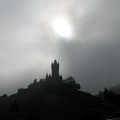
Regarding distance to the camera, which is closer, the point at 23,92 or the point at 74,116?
the point at 74,116

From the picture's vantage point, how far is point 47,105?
16775 cm

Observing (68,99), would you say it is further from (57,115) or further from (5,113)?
(5,113)

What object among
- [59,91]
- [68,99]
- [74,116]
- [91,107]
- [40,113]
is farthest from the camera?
[59,91]

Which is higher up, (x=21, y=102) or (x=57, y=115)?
(x=21, y=102)

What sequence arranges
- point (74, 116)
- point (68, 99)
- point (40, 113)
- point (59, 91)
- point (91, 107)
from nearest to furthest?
1. point (74, 116)
2. point (40, 113)
3. point (91, 107)
4. point (68, 99)
5. point (59, 91)

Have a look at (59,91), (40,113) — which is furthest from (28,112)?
(59,91)

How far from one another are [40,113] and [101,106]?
43.0m

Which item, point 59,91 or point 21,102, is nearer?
point 21,102

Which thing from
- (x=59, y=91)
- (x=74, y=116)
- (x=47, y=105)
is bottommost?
(x=74, y=116)

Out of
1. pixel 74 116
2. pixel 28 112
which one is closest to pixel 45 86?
pixel 28 112

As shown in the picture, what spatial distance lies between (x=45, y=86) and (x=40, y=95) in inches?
Result: 544

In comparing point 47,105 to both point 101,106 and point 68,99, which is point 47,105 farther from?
point 101,106

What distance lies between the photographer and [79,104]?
169 metres

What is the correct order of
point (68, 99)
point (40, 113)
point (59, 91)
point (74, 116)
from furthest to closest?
1. point (59, 91)
2. point (68, 99)
3. point (40, 113)
4. point (74, 116)
